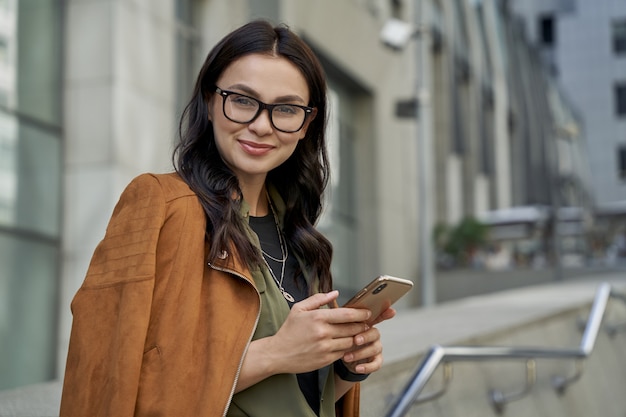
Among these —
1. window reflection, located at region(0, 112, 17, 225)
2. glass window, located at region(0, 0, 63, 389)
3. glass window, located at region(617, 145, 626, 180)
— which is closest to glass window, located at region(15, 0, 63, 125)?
glass window, located at region(0, 0, 63, 389)

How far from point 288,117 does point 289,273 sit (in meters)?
0.43

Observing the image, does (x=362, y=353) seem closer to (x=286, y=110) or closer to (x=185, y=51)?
(x=286, y=110)

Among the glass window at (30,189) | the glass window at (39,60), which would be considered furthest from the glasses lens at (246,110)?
the glass window at (39,60)

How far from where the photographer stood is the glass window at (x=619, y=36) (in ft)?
204

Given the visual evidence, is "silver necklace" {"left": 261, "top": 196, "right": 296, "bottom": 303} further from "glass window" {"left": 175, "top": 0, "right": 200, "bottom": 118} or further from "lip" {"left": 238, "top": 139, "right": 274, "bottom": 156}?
"glass window" {"left": 175, "top": 0, "right": 200, "bottom": 118}

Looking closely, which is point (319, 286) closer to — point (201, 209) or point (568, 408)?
point (201, 209)

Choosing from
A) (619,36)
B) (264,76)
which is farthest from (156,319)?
(619,36)

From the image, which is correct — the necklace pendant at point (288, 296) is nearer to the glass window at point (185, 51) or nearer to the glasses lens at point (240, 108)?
the glasses lens at point (240, 108)

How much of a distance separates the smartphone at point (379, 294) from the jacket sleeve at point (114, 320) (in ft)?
1.61

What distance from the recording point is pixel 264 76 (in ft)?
7.49

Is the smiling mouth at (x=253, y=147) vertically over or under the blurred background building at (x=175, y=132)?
under

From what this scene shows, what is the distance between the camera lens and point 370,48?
63.8ft

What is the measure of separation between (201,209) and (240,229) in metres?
0.12

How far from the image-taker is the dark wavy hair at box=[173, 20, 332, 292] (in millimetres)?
2207
